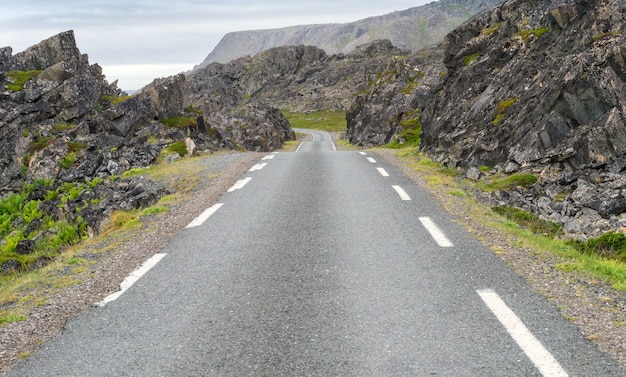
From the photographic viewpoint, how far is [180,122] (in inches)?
1264

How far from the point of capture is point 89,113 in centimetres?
3177

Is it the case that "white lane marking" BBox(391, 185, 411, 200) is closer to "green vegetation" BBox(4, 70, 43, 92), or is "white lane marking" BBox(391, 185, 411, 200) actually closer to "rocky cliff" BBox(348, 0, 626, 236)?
"rocky cliff" BBox(348, 0, 626, 236)

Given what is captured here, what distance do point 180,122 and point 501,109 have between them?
793 inches

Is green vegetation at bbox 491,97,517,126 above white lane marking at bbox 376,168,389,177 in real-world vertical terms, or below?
above

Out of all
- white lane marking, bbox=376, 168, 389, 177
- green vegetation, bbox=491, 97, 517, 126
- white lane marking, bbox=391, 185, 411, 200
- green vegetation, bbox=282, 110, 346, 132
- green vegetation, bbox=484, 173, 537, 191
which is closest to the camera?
white lane marking, bbox=391, 185, 411, 200

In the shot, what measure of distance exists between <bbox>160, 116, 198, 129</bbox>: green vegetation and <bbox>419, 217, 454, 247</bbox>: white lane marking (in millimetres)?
23596

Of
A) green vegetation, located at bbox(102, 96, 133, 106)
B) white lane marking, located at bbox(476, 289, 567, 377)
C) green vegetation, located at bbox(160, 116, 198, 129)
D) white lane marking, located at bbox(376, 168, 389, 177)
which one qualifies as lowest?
white lane marking, located at bbox(376, 168, 389, 177)

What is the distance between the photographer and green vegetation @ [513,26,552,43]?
21219 mm

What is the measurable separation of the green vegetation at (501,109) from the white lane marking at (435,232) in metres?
10.2

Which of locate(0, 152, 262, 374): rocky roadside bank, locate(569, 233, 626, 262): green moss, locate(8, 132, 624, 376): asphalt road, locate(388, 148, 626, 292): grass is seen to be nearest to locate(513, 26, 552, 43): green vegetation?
locate(388, 148, 626, 292): grass

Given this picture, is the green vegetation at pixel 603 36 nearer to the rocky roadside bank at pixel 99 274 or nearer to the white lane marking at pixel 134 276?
the rocky roadside bank at pixel 99 274

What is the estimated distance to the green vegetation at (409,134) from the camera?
38438 mm

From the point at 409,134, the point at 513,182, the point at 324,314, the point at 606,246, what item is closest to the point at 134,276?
the point at 324,314

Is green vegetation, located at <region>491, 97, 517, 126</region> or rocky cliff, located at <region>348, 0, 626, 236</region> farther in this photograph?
green vegetation, located at <region>491, 97, 517, 126</region>
